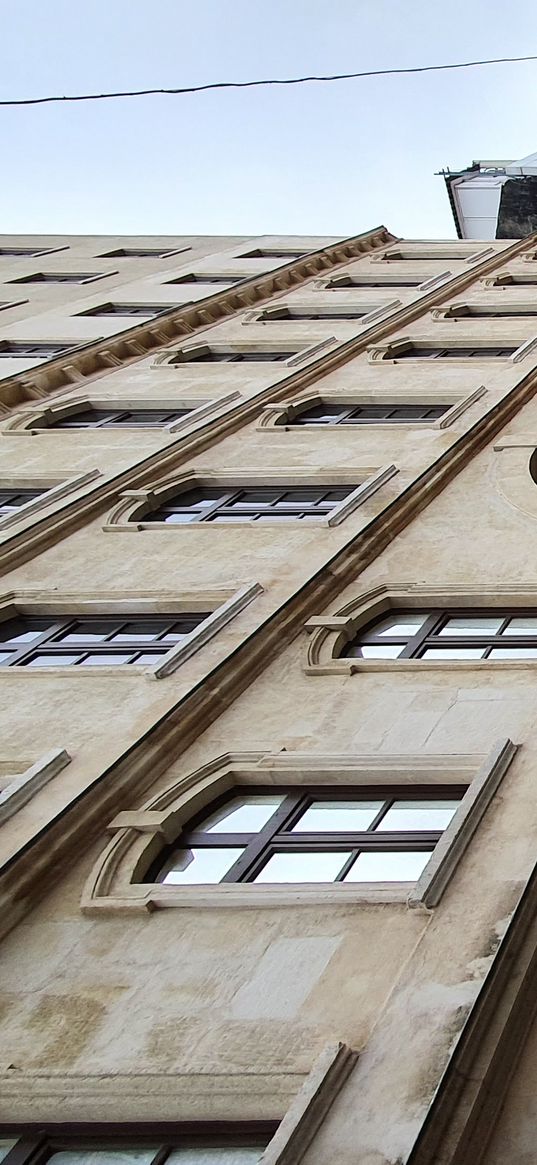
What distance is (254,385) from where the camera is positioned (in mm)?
28062

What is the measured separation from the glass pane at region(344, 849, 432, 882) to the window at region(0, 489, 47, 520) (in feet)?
41.5

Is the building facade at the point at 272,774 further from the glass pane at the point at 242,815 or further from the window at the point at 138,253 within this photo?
the window at the point at 138,253

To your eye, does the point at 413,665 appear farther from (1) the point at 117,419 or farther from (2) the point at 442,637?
(1) the point at 117,419

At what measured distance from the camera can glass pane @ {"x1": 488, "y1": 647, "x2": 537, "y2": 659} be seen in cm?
1499

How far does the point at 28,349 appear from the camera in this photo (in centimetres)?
3397

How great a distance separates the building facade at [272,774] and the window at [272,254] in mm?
18371

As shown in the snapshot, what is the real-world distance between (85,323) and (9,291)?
772cm

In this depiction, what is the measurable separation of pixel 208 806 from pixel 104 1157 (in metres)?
4.09

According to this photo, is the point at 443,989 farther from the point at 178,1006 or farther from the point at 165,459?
the point at 165,459

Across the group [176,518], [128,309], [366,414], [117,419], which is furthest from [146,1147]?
[128,309]

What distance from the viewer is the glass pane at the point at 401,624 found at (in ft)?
52.7

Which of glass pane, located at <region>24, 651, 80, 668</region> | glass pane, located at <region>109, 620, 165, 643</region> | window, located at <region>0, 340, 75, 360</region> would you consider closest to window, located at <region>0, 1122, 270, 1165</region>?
glass pane, located at <region>24, 651, 80, 668</region>

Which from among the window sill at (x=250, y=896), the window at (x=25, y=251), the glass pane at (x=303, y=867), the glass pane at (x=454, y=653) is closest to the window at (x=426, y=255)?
the window at (x=25, y=251)

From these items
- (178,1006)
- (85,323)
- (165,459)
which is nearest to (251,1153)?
(178,1006)
